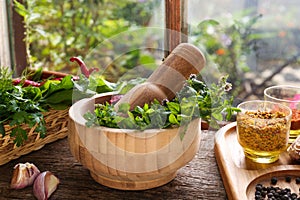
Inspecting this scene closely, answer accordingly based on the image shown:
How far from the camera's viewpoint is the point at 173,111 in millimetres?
994

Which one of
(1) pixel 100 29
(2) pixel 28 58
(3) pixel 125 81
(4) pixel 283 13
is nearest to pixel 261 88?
(4) pixel 283 13

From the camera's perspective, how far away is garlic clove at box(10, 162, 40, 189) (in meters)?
1.06

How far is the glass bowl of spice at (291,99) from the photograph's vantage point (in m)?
1.23

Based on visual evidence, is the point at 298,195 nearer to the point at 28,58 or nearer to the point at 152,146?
the point at 152,146

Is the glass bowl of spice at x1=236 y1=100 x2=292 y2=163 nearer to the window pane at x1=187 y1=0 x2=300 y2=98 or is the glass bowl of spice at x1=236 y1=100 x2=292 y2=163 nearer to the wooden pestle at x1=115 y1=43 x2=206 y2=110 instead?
the wooden pestle at x1=115 y1=43 x2=206 y2=110

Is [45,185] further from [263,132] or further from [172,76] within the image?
[263,132]

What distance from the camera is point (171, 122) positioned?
3.20ft

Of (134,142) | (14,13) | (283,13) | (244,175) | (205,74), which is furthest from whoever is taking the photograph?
(14,13)

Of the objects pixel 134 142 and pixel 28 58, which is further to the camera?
pixel 28 58

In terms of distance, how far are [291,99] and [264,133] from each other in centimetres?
24

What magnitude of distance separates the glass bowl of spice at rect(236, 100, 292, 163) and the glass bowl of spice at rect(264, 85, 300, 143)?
6cm

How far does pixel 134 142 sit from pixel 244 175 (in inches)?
11.0

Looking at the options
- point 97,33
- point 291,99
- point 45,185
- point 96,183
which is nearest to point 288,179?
point 291,99

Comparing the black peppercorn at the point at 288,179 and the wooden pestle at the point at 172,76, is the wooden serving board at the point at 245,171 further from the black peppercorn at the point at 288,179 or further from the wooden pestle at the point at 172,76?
the wooden pestle at the point at 172,76
